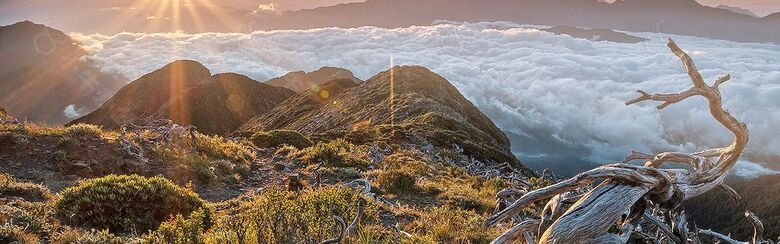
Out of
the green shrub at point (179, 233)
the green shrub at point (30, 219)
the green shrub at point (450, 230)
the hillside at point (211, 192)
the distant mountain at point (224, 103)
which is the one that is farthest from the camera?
the distant mountain at point (224, 103)

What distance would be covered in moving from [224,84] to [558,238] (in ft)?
612

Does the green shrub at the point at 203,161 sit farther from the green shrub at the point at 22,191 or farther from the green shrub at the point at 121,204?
the green shrub at the point at 121,204

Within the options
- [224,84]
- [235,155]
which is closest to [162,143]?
[235,155]

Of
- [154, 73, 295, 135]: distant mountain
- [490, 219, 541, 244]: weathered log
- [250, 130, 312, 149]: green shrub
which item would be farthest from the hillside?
[154, 73, 295, 135]: distant mountain

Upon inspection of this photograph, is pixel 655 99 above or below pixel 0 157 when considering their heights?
above

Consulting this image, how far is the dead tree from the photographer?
10.7 feet

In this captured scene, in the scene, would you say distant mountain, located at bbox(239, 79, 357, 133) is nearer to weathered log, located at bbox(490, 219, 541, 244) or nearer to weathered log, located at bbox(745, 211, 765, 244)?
weathered log, located at bbox(745, 211, 765, 244)

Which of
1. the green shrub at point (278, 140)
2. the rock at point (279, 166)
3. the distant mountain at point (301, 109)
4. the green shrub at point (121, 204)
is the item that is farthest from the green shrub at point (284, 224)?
the distant mountain at point (301, 109)

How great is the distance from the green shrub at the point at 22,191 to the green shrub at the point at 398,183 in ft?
27.0

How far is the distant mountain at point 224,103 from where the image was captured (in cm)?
15538

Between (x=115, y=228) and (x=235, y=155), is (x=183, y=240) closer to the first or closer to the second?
(x=115, y=228)

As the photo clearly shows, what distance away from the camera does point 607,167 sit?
3.62m

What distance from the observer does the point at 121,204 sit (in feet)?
28.5

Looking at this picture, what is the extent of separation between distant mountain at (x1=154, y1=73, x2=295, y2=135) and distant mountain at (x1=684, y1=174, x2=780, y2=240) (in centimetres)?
13537
